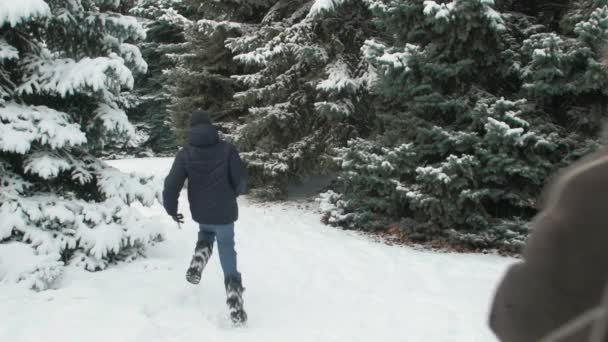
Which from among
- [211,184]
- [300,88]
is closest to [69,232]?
[211,184]

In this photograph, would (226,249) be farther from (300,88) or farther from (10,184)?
(300,88)

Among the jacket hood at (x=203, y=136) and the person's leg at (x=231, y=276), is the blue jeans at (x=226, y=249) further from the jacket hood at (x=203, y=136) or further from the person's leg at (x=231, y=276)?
the jacket hood at (x=203, y=136)

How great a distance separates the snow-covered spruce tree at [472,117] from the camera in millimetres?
7199

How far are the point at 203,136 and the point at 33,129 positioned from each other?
78.8 inches

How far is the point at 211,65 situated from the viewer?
43.9 ft

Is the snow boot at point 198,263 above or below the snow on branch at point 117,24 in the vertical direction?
below

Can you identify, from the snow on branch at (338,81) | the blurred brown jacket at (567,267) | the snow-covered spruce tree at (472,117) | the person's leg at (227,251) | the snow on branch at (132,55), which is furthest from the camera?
the snow on branch at (338,81)

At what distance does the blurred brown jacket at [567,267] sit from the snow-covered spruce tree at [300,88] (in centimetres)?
923

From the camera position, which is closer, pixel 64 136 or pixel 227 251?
pixel 227 251

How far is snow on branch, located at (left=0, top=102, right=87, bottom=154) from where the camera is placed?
536 centimetres

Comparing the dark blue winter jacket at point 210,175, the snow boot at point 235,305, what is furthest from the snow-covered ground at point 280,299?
the dark blue winter jacket at point 210,175

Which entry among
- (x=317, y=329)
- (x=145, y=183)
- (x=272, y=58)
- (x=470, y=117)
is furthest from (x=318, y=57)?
(x=317, y=329)

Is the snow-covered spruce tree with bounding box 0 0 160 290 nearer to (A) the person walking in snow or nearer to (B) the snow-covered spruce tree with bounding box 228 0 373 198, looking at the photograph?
(A) the person walking in snow

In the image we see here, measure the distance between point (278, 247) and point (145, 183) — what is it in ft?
7.89
